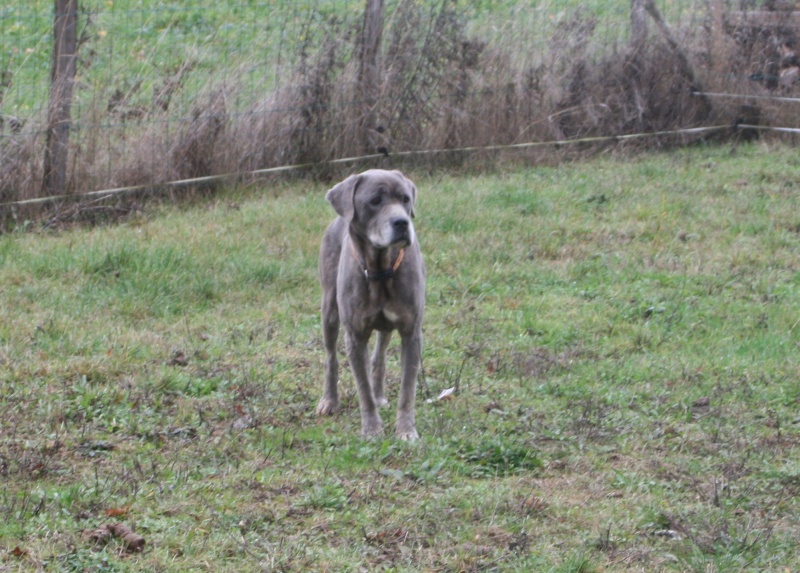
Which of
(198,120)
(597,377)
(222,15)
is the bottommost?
(597,377)

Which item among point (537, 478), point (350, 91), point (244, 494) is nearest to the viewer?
point (244, 494)

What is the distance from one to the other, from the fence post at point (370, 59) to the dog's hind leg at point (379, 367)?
18.5 feet

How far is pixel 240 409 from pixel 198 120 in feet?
17.5

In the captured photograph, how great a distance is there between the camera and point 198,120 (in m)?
10.5

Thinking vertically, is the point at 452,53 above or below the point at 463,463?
above

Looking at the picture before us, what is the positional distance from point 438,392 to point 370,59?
600 centimetres

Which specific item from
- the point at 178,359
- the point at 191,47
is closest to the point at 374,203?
the point at 178,359

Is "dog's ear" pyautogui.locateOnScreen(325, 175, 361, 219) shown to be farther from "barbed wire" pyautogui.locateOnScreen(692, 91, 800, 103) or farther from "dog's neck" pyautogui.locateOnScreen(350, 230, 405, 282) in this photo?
"barbed wire" pyautogui.locateOnScreen(692, 91, 800, 103)

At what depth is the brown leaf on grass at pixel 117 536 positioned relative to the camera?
4.07 meters

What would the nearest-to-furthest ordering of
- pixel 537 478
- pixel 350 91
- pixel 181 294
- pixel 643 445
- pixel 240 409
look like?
pixel 537 478, pixel 643 445, pixel 240 409, pixel 181 294, pixel 350 91

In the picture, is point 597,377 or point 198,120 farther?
A: point 198,120

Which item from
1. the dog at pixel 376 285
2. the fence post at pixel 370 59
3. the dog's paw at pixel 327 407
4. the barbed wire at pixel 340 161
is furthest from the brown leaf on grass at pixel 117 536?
the fence post at pixel 370 59

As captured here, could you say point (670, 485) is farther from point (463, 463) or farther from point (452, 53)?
Answer: point (452, 53)

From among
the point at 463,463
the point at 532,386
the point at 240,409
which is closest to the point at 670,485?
the point at 463,463
